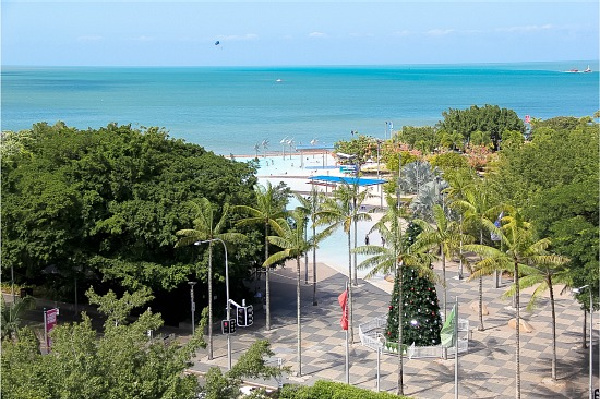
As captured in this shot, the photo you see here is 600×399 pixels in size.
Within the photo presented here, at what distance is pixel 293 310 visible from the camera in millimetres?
43719

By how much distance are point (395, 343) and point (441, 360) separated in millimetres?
2271

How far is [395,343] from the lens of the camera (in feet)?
117

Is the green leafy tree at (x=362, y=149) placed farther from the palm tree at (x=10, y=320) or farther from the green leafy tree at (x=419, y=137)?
the palm tree at (x=10, y=320)

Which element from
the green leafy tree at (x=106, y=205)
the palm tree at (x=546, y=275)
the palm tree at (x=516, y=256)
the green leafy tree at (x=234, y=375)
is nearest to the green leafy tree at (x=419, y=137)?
the green leafy tree at (x=106, y=205)

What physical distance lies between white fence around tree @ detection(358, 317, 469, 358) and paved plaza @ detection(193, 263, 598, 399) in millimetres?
385

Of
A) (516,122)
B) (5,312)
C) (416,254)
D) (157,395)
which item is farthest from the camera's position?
(516,122)

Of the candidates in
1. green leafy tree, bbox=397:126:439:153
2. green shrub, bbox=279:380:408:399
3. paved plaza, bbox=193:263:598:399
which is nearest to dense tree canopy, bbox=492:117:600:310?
paved plaza, bbox=193:263:598:399

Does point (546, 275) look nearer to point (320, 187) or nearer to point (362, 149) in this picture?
point (320, 187)

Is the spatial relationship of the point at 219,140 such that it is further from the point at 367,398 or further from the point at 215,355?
the point at 367,398

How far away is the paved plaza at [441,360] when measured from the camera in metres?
33.1

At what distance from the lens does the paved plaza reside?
33.1m

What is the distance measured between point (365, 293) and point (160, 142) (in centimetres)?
1485

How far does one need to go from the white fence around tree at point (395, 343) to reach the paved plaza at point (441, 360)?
1.26ft

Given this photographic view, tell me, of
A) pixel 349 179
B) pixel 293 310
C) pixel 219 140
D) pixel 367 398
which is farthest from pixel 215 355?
pixel 219 140
